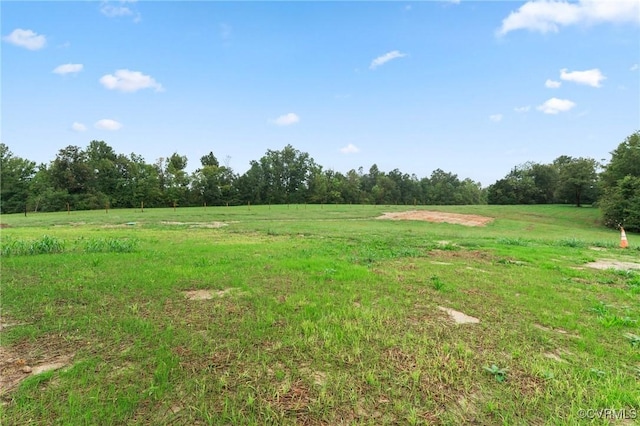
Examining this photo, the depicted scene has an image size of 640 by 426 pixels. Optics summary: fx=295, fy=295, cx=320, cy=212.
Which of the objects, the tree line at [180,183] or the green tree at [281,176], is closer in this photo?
the tree line at [180,183]

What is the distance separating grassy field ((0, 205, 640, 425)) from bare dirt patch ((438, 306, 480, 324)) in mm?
82

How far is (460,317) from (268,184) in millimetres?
66495

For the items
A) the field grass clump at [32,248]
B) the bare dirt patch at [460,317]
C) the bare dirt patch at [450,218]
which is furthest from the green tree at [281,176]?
the bare dirt patch at [460,317]

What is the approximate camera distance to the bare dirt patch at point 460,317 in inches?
144

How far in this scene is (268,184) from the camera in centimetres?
6838

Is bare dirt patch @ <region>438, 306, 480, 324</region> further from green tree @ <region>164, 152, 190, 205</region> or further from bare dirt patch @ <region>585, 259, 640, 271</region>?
green tree @ <region>164, 152, 190, 205</region>

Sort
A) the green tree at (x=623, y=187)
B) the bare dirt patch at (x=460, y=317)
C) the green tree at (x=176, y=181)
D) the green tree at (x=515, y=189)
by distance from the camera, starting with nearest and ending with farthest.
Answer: the bare dirt patch at (x=460, y=317)
the green tree at (x=623, y=187)
the green tree at (x=176, y=181)
the green tree at (x=515, y=189)

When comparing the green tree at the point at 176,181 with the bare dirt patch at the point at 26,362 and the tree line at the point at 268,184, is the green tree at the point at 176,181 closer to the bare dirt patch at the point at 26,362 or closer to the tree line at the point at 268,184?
the tree line at the point at 268,184

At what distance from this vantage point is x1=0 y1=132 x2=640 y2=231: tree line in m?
32.5

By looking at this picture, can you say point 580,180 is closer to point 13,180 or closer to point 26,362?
point 26,362

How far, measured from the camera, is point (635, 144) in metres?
30.8

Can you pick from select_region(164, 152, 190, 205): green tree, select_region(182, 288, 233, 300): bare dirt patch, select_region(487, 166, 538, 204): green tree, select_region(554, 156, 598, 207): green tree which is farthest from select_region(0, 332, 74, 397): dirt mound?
select_region(487, 166, 538, 204): green tree

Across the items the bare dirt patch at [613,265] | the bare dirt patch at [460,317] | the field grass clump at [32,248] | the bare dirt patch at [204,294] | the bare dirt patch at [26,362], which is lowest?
the bare dirt patch at [613,265]

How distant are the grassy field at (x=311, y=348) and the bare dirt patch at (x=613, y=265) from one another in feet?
8.41
